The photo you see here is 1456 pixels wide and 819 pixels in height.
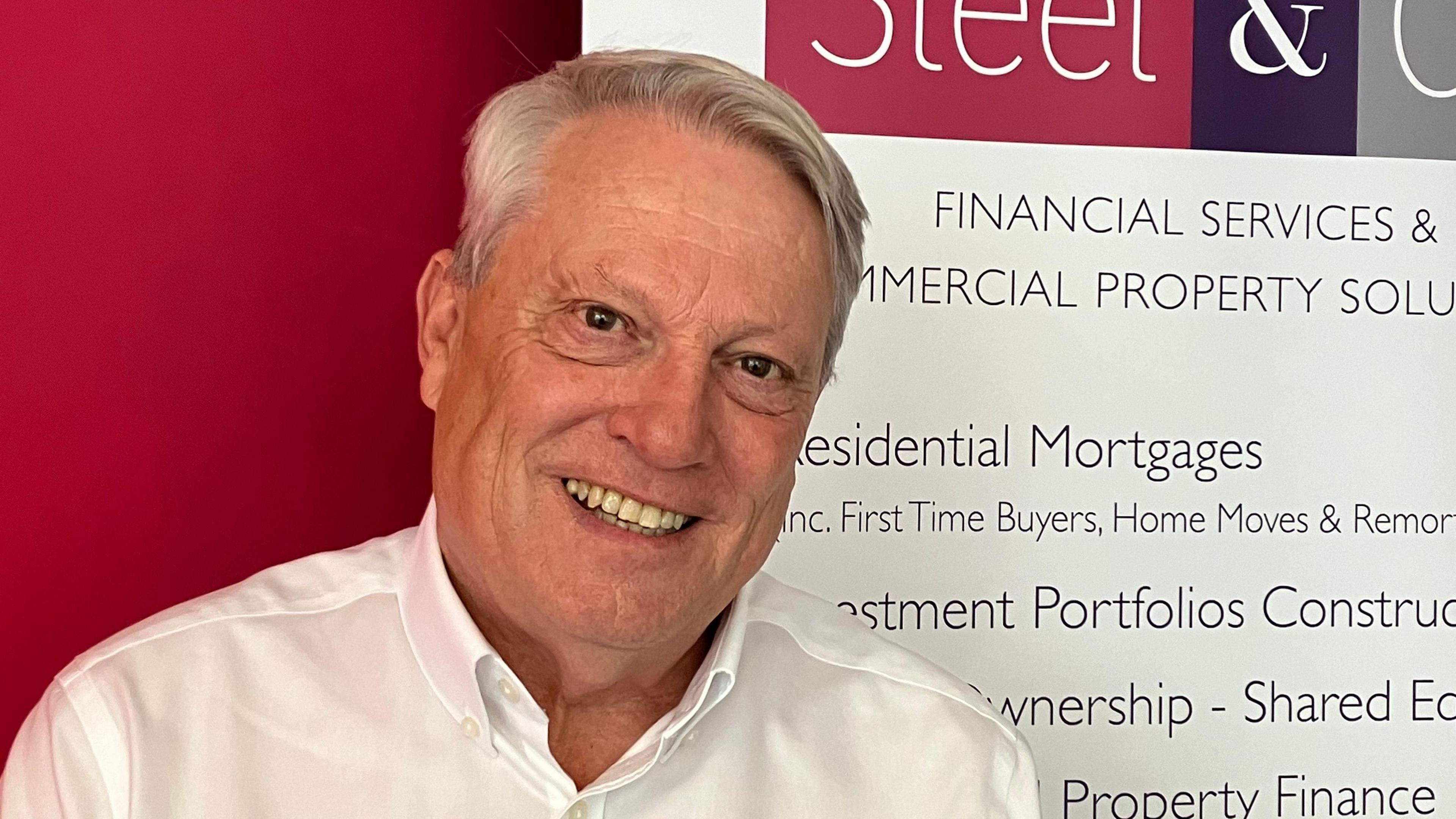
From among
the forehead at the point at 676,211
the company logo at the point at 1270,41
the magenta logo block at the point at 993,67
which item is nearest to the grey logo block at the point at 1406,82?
the company logo at the point at 1270,41

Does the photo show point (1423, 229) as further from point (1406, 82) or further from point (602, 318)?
point (602, 318)

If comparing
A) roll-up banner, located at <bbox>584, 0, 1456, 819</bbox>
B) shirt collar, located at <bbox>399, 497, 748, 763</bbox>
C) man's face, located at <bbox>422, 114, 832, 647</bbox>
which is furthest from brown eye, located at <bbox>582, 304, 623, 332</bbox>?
roll-up banner, located at <bbox>584, 0, 1456, 819</bbox>

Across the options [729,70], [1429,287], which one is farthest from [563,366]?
[1429,287]

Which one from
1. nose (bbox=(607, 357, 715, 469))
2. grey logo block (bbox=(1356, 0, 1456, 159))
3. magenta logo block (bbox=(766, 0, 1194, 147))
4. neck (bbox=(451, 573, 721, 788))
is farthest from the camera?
grey logo block (bbox=(1356, 0, 1456, 159))

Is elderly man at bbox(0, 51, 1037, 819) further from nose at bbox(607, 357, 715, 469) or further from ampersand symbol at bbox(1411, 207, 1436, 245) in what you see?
ampersand symbol at bbox(1411, 207, 1436, 245)

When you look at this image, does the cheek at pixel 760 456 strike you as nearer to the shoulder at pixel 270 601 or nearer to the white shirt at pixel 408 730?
the white shirt at pixel 408 730

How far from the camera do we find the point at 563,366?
4.51 ft

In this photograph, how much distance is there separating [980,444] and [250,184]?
1.22m

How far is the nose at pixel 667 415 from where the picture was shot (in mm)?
1323

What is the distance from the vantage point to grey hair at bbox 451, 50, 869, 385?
1.42m

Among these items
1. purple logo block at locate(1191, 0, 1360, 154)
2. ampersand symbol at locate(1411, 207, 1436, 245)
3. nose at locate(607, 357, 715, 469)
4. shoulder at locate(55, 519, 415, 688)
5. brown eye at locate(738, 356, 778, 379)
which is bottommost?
shoulder at locate(55, 519, 415, 688)

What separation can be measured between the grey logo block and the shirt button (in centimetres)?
172

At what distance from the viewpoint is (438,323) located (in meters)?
1.55

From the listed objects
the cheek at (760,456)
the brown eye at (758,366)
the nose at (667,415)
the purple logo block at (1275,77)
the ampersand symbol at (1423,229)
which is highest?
the purple logo block at (1275,77)
